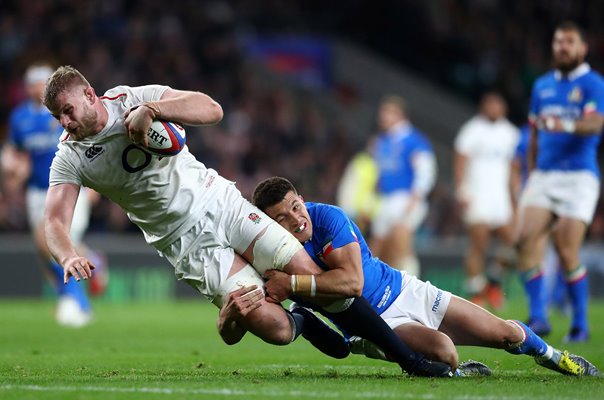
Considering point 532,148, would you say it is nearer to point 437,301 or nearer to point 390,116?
point 437,301

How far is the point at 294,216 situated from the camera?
6.78 m

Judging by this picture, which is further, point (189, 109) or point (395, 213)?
point (395, 213)

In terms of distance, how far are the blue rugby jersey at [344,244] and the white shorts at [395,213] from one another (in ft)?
27.6

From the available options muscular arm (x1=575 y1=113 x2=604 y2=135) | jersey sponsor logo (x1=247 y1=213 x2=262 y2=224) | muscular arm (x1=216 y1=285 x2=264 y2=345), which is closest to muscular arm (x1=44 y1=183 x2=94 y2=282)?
muscular arm (x1=216 y1=285 x2=264 y2=345)

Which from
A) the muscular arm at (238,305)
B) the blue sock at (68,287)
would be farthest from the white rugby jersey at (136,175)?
the blue sock at (68,287)

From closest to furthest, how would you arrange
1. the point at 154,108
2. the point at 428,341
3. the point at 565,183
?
the point at 154,108
the point at 428,341
the point at 565,183

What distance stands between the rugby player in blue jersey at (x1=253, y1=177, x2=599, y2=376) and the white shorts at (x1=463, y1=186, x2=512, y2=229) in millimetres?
8751

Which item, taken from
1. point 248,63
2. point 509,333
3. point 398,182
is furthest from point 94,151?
point 248,63

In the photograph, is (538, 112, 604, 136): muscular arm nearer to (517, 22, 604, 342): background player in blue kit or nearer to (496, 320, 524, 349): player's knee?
(517, 22, 604, 342): background player in blue kit

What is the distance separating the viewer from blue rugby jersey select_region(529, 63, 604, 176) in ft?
32.3

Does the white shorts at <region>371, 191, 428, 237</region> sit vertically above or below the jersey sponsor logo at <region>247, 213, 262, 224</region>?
above

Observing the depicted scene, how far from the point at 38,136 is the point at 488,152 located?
6.68 metres

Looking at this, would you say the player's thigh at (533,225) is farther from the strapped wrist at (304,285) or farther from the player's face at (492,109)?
the player's face at (492,109)

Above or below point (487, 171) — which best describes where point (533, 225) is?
below
